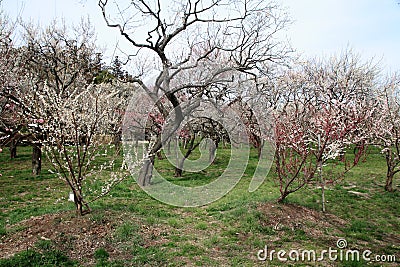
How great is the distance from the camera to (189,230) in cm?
529

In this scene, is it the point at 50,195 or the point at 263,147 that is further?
the point at 263,147

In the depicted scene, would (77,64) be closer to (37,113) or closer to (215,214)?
(37,113)

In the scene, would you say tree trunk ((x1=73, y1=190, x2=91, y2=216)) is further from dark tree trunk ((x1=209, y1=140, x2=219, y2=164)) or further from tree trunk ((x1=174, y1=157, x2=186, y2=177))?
dark tree trunk ((x1=209, y1=140, x2=219, y2=164))

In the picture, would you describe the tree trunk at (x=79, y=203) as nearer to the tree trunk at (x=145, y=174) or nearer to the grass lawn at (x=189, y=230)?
the grass lawn at (x=189, y=230)

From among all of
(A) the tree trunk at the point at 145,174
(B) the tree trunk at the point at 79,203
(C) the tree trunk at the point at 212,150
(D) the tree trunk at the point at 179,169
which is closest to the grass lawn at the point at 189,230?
(B) the tree trunk at the point at 79,203

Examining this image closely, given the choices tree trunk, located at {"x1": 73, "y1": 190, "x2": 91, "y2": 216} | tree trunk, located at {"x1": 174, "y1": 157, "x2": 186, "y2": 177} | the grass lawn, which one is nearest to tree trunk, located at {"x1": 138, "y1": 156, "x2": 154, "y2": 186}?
the grass lawn

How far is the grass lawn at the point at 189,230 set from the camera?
13.8 ft

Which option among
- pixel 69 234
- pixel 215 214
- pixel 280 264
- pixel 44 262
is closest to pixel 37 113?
pixel 69 234

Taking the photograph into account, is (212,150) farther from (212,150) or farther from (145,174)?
(145,174)

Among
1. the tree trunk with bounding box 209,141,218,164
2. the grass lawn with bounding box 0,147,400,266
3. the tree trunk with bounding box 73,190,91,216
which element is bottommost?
the grass lawn with bounding box 0,147,400,266

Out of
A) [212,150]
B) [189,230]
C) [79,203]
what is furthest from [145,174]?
[212,150]

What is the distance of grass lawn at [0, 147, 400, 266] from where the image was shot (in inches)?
166

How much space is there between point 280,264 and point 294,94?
1348 cm

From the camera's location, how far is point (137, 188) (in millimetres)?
8711
